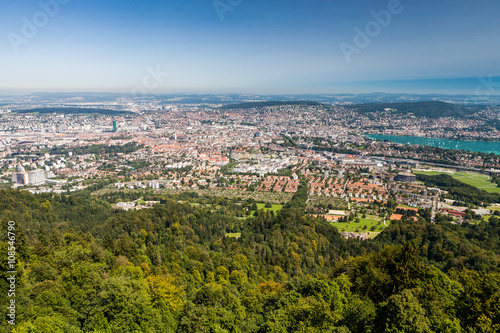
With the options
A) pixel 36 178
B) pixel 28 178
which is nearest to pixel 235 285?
pixel 28 178

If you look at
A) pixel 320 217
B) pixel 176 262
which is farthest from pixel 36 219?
pixel 320 217

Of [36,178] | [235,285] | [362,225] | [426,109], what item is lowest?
[362,225]

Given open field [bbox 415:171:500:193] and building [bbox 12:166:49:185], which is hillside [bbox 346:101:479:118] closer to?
open field [bbox 415:171:500:193]

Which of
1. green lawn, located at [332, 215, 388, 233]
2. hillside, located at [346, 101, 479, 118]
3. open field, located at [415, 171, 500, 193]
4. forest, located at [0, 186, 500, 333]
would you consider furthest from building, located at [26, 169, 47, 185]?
hillside, located at [346, 101, 479, 118]

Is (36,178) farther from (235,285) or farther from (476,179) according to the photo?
(476,179)

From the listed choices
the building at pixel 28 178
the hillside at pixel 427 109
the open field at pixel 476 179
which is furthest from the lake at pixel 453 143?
the building at pixel 28 178

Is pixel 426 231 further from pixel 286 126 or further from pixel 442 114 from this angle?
pixel 442 114

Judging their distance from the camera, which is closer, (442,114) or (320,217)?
(320,217)
